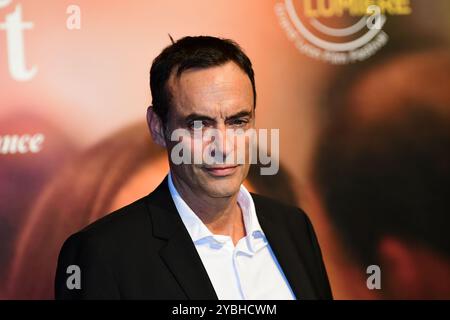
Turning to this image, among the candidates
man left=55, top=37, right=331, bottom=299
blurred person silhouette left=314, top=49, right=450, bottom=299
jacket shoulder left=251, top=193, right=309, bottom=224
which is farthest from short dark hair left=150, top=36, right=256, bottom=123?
blurred person silhouette left=314, top=49, right=450, bottom=299

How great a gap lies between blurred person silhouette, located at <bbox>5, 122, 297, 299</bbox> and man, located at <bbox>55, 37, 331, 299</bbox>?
992 millimetres

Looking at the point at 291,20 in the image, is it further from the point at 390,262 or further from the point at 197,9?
the point at 390,262

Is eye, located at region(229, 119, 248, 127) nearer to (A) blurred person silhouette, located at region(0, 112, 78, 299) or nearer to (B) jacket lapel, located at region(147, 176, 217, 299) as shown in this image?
(B) jacket lapel, located at region(147, 176, 217, 299)

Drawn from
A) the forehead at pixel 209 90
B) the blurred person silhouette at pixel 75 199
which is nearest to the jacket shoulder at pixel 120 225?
the forehead at pixel 209 90

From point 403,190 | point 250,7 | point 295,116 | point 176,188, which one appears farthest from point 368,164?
point 176,188

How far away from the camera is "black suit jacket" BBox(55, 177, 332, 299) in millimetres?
1819

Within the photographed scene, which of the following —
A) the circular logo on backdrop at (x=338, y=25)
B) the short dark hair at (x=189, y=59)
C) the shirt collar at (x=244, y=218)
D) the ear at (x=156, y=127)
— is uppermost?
the circular logo on backdrop at (x=338, y=25)

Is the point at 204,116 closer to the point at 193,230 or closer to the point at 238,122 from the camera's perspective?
the point at 238,122

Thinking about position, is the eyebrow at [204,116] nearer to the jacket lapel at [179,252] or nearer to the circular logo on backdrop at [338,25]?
the jacket lapel at [179,252]

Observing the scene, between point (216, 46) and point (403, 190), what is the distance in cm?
169

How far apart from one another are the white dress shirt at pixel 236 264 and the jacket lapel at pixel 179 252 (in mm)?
47

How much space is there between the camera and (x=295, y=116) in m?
3.15

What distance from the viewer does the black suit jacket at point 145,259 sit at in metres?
1.82
